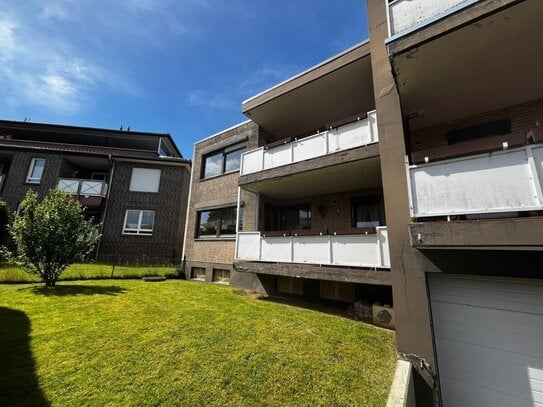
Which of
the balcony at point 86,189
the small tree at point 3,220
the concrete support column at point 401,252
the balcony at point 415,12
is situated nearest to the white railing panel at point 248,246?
the concrete support column at point 401,252

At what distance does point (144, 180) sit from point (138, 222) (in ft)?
11.6

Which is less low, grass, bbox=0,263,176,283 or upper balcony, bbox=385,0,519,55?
upper balcony, bbox=385,0,519,55

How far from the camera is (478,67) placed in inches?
201

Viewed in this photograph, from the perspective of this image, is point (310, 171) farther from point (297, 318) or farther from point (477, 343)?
point (477, 343)

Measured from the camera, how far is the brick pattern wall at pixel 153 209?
672 inches

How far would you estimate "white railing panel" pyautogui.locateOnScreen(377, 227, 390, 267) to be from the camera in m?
5.82

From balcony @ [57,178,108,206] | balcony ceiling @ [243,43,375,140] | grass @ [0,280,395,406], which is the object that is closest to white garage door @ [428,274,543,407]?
grass @ [0,280,395,406]

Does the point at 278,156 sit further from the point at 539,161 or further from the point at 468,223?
the point at 539,161

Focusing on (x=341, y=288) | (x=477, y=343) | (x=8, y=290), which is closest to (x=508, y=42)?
(x=477, y=343)

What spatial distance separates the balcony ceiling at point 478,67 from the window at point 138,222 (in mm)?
18045

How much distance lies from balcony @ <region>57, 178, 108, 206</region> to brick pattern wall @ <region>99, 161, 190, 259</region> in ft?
2.34

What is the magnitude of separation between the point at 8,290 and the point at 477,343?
1374cm

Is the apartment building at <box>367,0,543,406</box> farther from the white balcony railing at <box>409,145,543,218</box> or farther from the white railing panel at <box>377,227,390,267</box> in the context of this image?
the white railing panel at <box>377,227,390,267</box>

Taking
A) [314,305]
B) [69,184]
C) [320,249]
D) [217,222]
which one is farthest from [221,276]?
[69,184]
